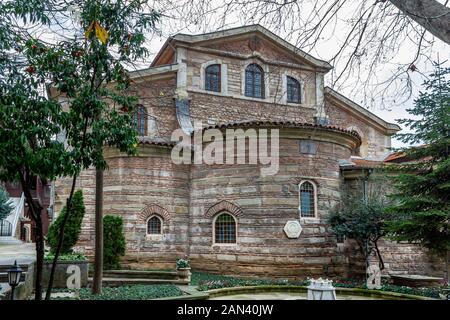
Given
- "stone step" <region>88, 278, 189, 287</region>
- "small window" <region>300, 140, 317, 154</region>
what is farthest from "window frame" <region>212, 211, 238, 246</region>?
"small window" <region>300, 140, 317, 154</region>

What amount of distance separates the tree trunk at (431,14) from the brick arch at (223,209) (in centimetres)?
1066

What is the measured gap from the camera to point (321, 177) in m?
14.9

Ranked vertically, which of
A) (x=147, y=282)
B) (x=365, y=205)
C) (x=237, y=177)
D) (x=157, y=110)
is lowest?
(x=147, y=282)

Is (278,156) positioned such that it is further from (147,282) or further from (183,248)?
(147,282)

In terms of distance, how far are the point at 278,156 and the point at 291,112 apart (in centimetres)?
571

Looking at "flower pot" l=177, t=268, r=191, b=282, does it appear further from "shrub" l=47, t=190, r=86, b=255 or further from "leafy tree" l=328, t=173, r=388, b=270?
"leafy tree" l=328, t=173, r=388, b=270

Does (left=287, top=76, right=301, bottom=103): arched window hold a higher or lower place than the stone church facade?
higher

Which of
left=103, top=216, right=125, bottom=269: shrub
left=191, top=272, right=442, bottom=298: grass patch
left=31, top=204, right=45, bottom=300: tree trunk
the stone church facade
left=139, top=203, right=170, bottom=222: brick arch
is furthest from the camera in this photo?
left=139, top=203, right=170, bottom=222: brick arch

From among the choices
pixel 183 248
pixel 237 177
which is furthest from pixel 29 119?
pixel 183 248

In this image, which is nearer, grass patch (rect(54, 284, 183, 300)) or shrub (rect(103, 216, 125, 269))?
grass patch (rect(54, 284, 183, 300))

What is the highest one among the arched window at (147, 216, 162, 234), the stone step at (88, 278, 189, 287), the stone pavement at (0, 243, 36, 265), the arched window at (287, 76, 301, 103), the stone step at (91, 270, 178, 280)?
the arched window at (287, 76, 301, 103)

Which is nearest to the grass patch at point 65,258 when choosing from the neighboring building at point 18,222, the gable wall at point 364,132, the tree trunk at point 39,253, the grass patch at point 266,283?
the grass patch at point 266,283

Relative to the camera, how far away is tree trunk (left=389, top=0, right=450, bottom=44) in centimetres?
421

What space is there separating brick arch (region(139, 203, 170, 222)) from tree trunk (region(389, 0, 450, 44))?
40.7 feet
